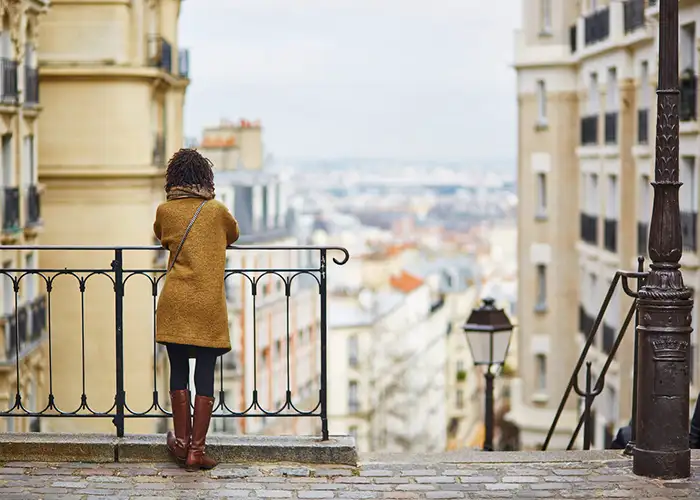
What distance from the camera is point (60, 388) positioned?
36031mm

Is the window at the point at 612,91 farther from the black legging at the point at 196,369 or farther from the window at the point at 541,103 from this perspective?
the black legging at the point at 196,369

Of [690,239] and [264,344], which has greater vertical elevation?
[690,239]

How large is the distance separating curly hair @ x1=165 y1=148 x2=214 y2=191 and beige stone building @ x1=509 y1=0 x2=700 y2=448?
2250 centimetres

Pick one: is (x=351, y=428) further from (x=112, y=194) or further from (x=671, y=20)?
(x=671, y=20)

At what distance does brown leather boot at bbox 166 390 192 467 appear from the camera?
9.50 meters

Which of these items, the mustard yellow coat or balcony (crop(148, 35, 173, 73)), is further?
balcony (crop(148, 35, 173, 73))

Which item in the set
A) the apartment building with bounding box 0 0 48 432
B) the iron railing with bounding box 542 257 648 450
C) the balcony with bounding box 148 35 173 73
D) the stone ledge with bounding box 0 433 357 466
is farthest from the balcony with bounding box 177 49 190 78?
the stone ledge with bounding box 0 433 357 466

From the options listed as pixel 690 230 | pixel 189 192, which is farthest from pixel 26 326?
pixel 189 192

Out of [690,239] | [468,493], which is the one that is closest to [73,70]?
[690,239]

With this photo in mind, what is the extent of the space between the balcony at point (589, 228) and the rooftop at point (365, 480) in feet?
91.3

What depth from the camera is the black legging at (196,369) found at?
9.51 metres

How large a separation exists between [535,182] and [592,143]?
12.6 feet

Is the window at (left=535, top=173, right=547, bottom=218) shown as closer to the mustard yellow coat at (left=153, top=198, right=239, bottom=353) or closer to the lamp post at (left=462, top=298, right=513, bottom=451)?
the lamp post at (left=462, top=298, right=513, bottom=451)

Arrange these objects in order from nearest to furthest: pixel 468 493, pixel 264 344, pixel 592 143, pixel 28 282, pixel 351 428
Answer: pixel 468 493
pixel 28 282
pixel 592 143
pixel 264 344
pixel 351 428
